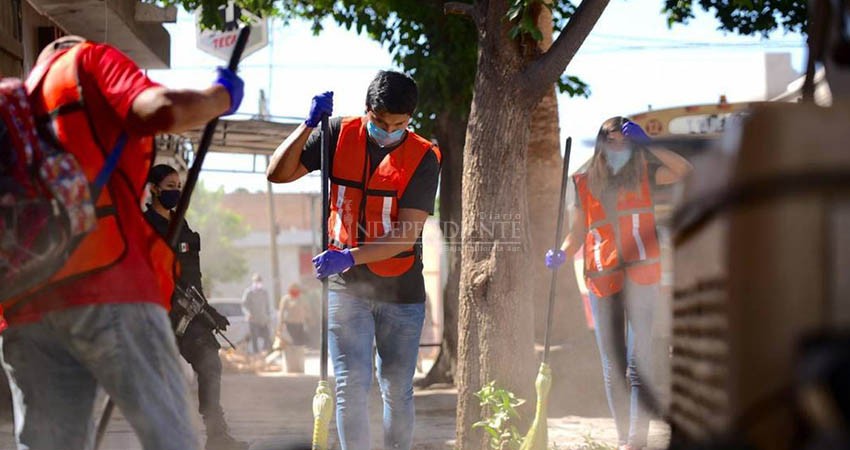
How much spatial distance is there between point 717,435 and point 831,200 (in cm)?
36

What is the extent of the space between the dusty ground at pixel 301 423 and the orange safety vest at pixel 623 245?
0.93 metres

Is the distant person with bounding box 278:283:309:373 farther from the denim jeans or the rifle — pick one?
the denim jeans

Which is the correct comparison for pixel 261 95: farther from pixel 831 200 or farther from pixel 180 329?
pixel 831 200

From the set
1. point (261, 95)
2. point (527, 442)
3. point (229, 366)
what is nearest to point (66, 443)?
point (527, 442)

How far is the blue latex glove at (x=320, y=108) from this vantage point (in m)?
5.57

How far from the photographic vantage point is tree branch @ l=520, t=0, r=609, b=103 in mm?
6973

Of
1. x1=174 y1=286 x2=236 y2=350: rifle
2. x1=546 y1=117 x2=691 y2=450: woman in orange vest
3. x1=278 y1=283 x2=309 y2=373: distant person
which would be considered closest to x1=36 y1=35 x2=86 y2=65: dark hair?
x1=546 y1=117 x2=691 y2=450: woman in orange vest

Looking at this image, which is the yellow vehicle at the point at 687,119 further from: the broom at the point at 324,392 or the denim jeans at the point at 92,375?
the denim jeans at the point at 92,375

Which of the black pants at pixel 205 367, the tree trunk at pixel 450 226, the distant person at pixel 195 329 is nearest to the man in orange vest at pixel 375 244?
the distant person at pixel 195 329

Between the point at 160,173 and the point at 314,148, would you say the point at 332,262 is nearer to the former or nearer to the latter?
the point at 314,148

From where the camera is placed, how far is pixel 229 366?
755 inches

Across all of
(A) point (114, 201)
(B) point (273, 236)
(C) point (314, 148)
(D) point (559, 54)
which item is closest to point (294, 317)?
(D) point (559, 54)

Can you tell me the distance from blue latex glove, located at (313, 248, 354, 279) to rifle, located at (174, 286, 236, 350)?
9.48ft

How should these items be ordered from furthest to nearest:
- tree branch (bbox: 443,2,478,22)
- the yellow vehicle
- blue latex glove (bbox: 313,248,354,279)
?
the yellow vehicle < tree branch (bbox: 443,2,478,22) < blue latex glove (bbox: 313,248,354,279)
